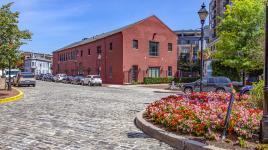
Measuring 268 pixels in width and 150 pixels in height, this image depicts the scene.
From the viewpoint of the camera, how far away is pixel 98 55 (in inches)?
2228

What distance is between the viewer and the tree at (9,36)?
19891mm

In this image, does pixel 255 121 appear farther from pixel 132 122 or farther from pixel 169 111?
pixel 132 122

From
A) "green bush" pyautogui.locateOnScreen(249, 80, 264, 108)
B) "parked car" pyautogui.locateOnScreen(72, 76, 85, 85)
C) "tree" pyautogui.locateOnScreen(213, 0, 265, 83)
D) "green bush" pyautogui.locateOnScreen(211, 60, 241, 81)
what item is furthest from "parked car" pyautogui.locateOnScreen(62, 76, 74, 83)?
"green bush" pyautogui.locateOnScreen(249, 80, 264, 108)

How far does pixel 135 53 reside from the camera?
50906 millimetres

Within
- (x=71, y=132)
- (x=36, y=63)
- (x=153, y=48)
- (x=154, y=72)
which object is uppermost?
(x=36, y=63)

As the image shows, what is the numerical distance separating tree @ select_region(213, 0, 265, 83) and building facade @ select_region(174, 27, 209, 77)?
52.3m

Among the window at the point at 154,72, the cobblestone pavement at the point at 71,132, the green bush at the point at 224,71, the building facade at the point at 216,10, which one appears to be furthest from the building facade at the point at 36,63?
the cobblestone pavement at the point at 71,132

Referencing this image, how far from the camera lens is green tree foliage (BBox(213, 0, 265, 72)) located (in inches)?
1318

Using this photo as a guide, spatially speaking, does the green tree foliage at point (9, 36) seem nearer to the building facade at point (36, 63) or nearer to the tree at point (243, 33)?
the tree at point (243, 33)

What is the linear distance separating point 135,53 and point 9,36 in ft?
103

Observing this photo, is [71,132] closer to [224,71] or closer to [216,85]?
[216,85]

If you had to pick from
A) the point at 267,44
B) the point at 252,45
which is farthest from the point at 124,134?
the point at 252,45

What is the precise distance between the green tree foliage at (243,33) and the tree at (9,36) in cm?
2107

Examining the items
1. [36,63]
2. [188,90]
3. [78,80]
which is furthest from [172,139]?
[36,63]
